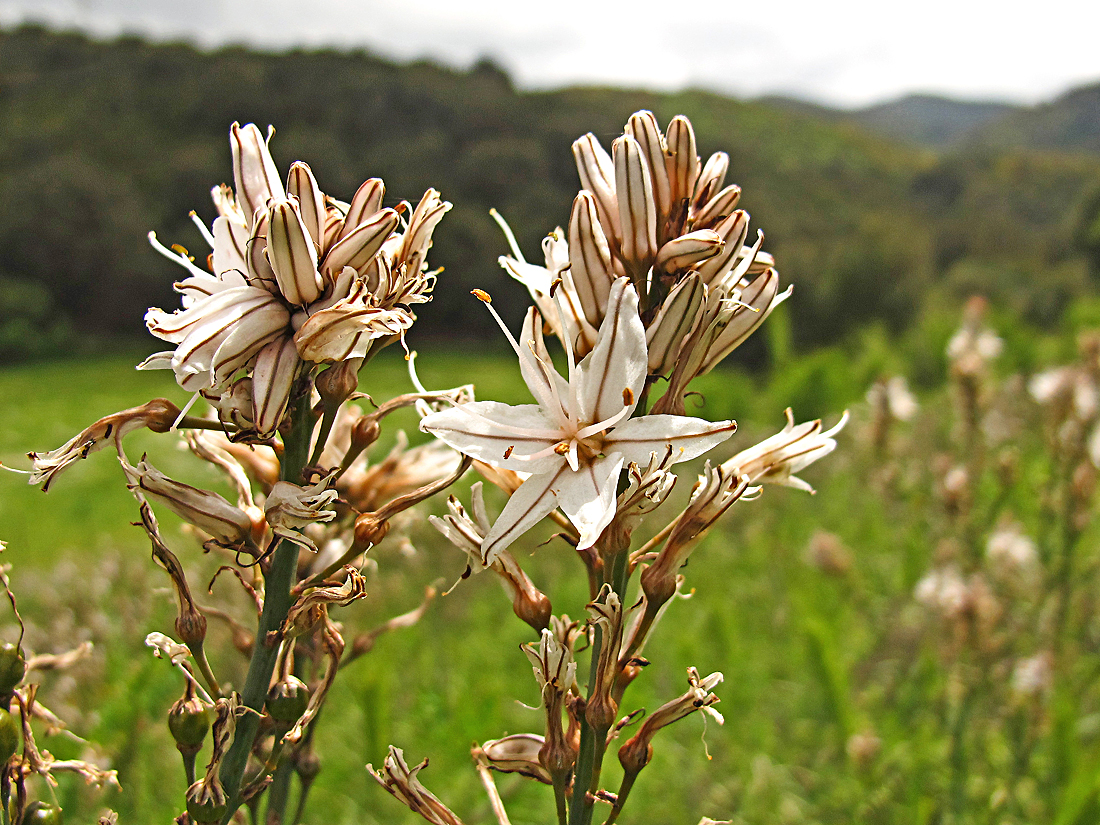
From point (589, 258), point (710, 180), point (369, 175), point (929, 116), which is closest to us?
point (589, 258)

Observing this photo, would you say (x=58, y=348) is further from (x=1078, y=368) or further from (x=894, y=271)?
(x=1078, y=368)

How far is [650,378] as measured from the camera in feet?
4.07

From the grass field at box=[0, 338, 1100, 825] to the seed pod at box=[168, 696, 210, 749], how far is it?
0.23 m

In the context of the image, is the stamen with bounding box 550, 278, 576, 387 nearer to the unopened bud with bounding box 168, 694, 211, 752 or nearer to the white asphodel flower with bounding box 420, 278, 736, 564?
the white asphodel flower with bounding box 420, 278, 736, 564

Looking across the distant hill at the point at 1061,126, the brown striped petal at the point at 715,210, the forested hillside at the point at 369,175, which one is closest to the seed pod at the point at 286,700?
the brown striped petal at the point at 715,210

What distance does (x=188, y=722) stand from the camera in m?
1.04

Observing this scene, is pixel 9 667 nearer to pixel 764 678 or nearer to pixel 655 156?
pixel 655 156

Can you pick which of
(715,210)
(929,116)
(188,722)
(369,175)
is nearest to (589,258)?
(715,210)

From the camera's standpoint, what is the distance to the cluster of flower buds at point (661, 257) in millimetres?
1173

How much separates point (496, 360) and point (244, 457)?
2345 cm

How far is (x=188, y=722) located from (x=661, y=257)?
0.90 metres

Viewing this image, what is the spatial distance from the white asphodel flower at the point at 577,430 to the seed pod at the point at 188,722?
0.42m

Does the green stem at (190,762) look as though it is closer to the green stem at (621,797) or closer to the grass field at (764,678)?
the grass field at (764,678)

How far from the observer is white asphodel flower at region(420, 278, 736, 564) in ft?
3.43
